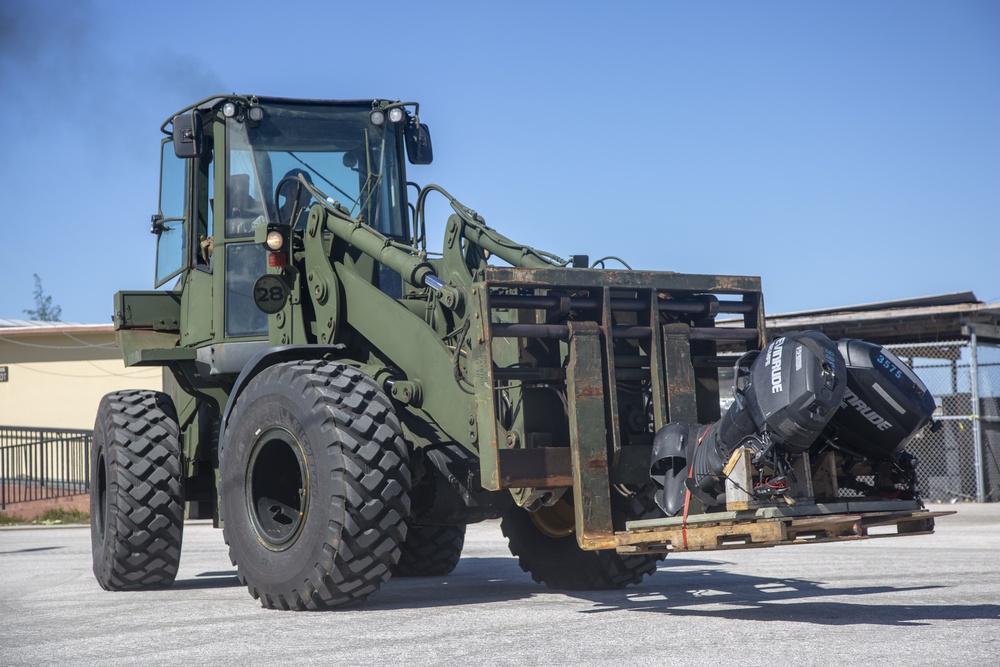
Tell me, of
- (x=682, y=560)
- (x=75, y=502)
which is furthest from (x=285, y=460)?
(x=75, y=502)

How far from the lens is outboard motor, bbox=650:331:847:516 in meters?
5.73

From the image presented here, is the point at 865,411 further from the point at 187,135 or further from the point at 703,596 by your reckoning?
the point at 187,135

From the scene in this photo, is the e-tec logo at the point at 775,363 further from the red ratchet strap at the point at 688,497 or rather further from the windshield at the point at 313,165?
the windshield at the point at 313,165

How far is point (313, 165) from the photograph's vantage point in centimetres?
934

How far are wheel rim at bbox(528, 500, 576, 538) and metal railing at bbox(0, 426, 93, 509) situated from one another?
58.1 ft

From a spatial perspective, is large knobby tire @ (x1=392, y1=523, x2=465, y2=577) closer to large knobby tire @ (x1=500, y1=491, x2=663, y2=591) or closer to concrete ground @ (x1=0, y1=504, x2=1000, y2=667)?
concrete ground @ (x1=0, y1=504, x2=1000, y2=667)

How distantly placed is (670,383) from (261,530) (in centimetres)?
Answer: 278

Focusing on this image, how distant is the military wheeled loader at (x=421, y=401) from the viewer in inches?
244

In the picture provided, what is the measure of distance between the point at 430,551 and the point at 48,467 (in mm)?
18949

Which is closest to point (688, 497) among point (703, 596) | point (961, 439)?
point (703, 596)

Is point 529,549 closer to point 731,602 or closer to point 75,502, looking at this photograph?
point 731,602

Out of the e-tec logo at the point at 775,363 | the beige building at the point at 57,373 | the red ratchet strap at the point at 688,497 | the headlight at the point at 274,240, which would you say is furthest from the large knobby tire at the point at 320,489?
the beige building at the point at 57,373

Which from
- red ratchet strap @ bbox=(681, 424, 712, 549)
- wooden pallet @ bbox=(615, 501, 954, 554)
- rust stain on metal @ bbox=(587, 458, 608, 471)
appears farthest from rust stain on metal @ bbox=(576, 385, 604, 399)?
wooden pallet @ bbox=(615, 501, 954, 554)

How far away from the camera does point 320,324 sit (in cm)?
834
